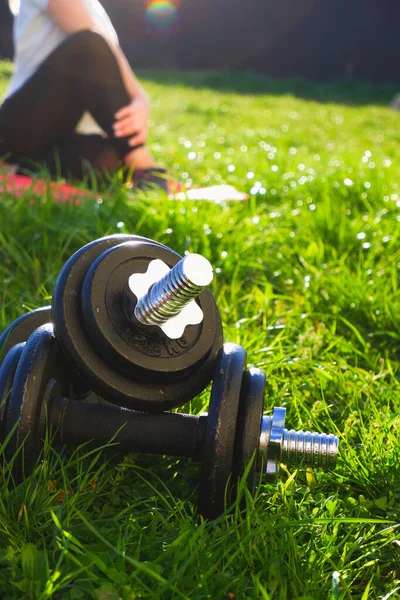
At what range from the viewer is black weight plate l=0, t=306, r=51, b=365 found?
187 cm

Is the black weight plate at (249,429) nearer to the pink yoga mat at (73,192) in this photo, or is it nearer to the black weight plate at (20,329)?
the black weight plate at (20,329)

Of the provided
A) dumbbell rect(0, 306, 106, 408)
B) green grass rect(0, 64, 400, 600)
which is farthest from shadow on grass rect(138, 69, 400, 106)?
dumbbell rect(0, 306, 106, 408)

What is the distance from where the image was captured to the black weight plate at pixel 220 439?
1.53 metres

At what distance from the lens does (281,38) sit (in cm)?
1755

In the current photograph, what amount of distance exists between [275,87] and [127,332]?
512 inches

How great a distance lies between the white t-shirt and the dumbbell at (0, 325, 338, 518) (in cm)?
324

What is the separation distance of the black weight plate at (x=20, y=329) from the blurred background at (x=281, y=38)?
48.0ft

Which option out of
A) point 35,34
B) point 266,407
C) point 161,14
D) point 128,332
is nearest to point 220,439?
point 128,332

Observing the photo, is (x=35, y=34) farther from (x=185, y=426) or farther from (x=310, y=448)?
(x=310, y=448)

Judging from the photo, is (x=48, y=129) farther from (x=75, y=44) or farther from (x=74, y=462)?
(x=74, y=462)

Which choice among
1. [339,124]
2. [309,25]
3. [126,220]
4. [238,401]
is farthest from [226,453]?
[309,25]

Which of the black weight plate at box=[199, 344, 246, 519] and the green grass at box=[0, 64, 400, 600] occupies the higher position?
the black weight plate at box=[199, 344, 246, 519]

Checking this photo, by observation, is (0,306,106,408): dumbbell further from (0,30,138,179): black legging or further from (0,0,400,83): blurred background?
(0,0,400,83): blurred background

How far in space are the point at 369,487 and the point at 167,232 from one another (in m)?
1.62
